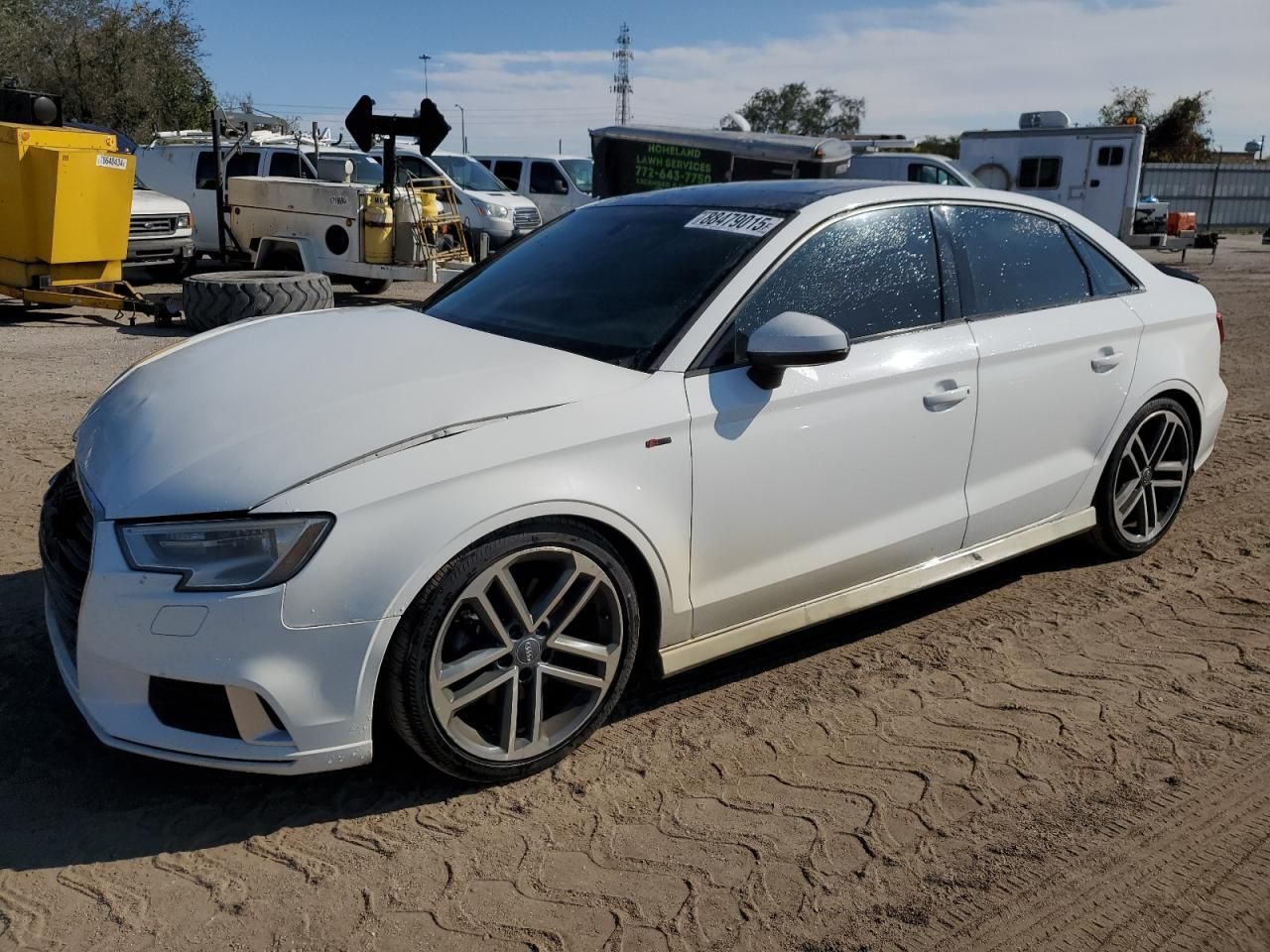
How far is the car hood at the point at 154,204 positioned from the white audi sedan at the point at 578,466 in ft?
33.9

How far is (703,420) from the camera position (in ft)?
10.7

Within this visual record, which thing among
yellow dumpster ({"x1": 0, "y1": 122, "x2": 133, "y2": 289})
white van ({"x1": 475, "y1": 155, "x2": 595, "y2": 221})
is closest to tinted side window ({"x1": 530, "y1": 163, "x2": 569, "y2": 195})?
white van ({"x1": 475, "y1": 155, "x2": 595, "y2": 221})

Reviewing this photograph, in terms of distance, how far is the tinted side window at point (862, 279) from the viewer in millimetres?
3584

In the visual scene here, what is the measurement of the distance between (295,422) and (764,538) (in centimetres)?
146

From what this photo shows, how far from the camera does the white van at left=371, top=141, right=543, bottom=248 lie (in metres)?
16.2

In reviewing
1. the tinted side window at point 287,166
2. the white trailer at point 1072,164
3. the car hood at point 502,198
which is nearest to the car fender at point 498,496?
the tinted side window at point 287,166

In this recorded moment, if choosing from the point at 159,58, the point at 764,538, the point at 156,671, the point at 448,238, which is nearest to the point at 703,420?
the point at 764,538

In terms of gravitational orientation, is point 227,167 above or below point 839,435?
above

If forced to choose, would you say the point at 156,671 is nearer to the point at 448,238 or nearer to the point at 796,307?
the point at 796,307

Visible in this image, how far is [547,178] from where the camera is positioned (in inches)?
805

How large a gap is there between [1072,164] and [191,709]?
20609 mm

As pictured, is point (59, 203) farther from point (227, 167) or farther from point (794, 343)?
point (794, 343)

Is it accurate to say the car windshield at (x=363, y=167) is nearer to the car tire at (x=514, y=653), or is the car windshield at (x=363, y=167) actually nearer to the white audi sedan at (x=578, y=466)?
the white audi sedan at (x=578, y=466)

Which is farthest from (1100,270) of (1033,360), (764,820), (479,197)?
(479,197)
